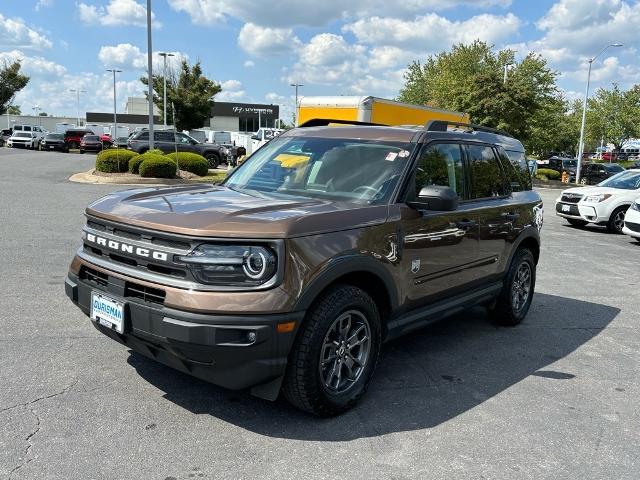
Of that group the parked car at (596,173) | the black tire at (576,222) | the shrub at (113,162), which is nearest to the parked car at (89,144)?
the shrub at (113,162)

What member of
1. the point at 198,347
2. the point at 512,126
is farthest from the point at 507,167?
the point at 512,126

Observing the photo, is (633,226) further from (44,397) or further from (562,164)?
(562,164)

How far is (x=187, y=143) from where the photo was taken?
30922mm

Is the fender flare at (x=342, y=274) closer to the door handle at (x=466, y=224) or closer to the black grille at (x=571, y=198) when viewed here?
the door handle at (x=466, y=224)

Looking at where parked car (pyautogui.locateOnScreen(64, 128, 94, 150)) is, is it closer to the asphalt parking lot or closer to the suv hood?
the asphalt parking lot

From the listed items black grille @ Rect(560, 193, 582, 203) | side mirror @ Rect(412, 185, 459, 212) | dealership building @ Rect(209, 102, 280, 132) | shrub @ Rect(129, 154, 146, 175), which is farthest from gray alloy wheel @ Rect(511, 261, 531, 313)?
dealership building @ Rect(209, 102, 280, 132)

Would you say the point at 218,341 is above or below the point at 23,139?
below

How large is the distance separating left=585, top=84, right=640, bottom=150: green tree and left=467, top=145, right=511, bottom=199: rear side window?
194 ft

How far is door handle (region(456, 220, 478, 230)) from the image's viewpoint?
4649 millimetres

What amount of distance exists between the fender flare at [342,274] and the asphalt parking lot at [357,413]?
2.67 ft

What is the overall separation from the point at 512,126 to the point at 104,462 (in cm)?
3530

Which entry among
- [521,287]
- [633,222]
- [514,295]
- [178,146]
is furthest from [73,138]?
[514,295]

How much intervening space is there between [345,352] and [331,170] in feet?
4.77

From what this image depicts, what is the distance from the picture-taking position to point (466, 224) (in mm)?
4734
